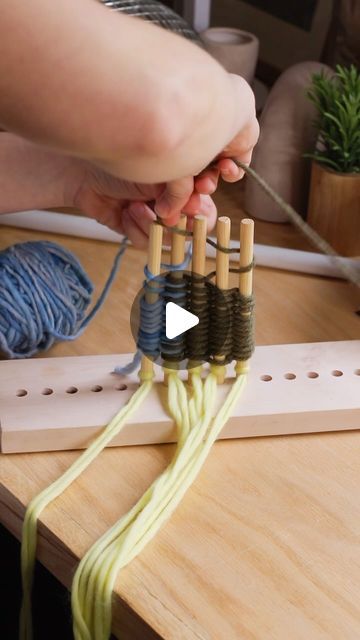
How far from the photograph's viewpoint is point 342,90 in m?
1.20

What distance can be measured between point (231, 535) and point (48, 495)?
14cm

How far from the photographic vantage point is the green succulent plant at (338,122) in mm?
1124

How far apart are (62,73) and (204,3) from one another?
3.32 feet

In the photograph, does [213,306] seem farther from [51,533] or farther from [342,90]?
[342,90]

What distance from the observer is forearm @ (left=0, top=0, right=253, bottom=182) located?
55 centimetres

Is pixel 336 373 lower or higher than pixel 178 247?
lower

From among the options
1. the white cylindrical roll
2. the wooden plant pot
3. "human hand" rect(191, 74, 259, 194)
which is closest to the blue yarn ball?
"human hand" rect(191, 74, 259, 194)

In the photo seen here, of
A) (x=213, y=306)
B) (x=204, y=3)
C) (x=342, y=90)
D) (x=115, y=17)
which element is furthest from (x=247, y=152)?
(x=204, y=3)

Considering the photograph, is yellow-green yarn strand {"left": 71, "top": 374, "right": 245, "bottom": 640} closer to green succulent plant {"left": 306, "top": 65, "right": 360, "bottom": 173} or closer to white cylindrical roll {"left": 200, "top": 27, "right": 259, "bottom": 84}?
green succulent plant {"left": 306, "top": 65, "right": 360, "bottom": 173}

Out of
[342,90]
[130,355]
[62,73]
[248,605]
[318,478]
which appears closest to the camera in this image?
[62,73]

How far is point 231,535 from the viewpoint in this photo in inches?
29.6

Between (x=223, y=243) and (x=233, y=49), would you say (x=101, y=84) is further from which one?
(x=233, y=49)
